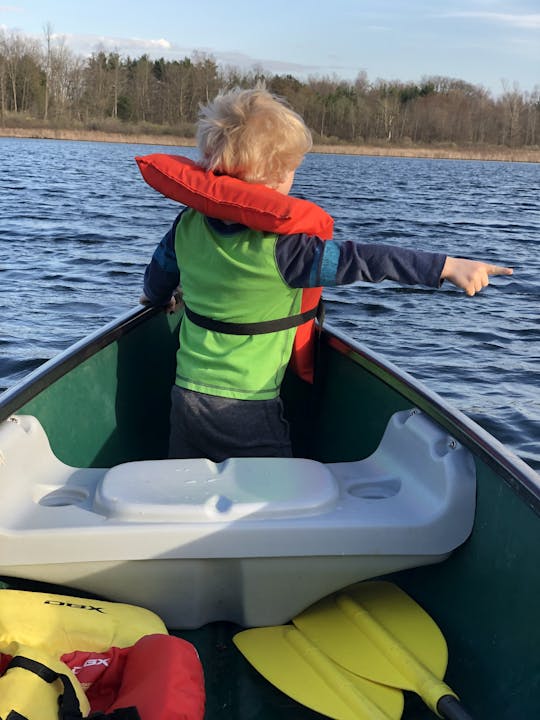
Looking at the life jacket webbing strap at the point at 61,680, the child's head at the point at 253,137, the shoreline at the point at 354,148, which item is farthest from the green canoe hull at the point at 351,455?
the shoreline at the point at 354,148

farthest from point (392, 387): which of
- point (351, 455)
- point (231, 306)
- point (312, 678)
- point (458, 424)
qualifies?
point (312, 678)

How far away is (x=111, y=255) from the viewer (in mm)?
11023

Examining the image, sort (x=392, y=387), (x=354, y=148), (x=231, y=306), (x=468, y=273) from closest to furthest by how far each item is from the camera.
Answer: (x=468, y=273)
(x=231, y=306)
(x=392, y=387)
(x=354, y=148)

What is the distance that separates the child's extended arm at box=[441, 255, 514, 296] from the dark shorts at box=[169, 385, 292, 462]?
62cm

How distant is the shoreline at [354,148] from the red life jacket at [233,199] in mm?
52124

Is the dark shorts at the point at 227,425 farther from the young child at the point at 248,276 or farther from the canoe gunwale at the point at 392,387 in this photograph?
the canoe gunwale at the point at 392,387

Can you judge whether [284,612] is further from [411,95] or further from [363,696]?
[411,95]

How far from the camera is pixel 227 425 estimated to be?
230 centimetres

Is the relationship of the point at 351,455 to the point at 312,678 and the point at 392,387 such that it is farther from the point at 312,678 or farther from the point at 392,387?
the point at 312,678

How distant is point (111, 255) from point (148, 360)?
8124mm

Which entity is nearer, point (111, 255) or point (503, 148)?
point (111, 255)

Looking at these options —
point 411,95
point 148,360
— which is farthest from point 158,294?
point 411,95

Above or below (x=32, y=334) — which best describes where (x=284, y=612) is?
above

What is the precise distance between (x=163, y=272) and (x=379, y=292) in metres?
6.90
